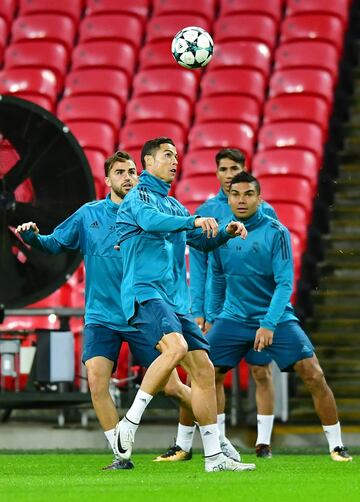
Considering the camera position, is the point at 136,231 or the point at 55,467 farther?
the point at 55,467

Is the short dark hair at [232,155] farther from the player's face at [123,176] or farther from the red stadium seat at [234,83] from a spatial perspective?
the red stadium seat at [234,83]

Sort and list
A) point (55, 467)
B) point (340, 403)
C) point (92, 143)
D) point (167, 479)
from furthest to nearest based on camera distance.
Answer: point (92, 143) → point (340, 403) → point (55, 467) → point (167, 479)

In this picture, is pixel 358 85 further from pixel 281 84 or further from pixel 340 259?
pixel 340 259

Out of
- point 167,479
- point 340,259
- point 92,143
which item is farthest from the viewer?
point 92,143

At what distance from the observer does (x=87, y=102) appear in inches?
589

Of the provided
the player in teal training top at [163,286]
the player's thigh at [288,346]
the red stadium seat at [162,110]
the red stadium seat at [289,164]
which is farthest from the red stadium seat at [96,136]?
the player in teal training top at [163,286]

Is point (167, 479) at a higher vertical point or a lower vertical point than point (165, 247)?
lower

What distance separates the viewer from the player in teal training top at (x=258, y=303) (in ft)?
28.3

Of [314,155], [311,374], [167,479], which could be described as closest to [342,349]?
[314,155]

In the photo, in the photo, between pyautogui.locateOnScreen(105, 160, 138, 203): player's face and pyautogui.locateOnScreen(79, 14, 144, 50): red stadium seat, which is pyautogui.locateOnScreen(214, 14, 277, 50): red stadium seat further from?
pyautogui.locateOnScreen(105, 160, 138, 203): player's face

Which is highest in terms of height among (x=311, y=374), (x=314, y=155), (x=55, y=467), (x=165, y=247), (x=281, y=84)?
(x=281, y=84)

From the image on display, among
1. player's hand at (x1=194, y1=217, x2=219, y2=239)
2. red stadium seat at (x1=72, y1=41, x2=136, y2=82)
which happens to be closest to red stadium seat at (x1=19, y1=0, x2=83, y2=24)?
red stadium seat at (x1=72, y1=41, x2=136, y2=82)

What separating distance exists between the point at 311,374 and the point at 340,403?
106 inches

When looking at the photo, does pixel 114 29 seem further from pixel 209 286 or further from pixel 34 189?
pixel 209 286
